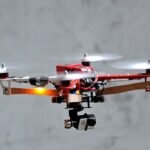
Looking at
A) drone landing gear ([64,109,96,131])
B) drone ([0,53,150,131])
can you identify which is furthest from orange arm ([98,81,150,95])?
drone landing gear ([64,109,96,131])

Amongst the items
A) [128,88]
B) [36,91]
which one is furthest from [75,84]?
[128,88]

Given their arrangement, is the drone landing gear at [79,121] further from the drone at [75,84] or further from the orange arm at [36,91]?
the orange arm at [36,91]

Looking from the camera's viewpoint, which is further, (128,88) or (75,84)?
(128,88)

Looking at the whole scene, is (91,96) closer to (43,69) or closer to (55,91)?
(55,91)

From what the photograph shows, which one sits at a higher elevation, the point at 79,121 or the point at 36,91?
the point at 36,91

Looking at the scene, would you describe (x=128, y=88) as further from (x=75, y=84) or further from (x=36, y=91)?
(x=36, y=91)

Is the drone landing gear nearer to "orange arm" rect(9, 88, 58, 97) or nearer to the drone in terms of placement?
the drone

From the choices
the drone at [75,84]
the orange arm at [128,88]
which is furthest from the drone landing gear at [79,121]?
the orange arm at [128,88]

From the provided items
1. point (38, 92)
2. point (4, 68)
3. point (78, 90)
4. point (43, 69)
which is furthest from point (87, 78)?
point (43, 69)
